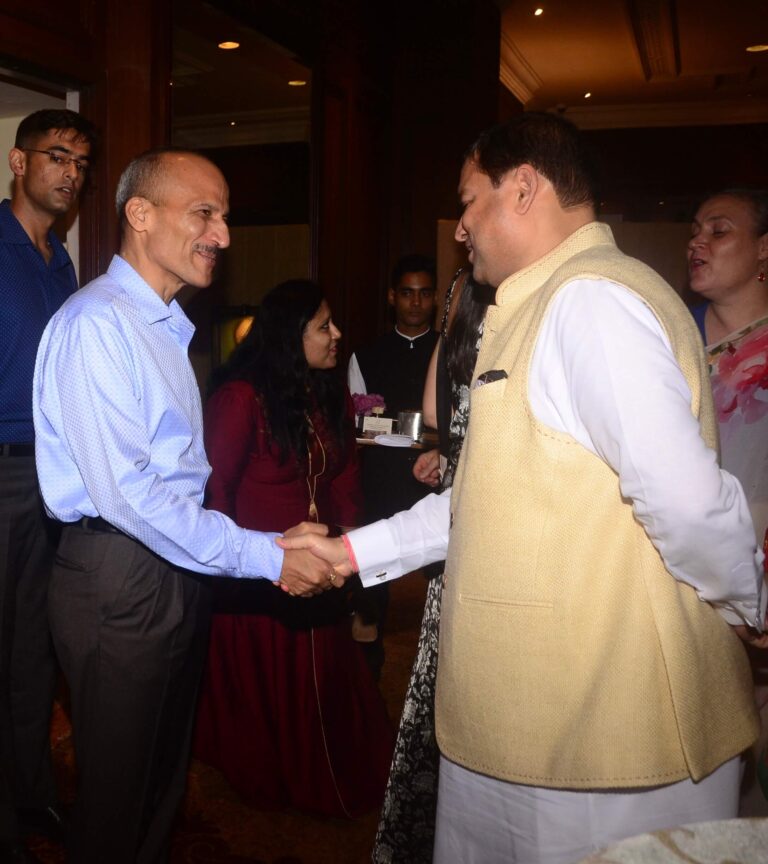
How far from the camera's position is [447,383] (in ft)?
7.27

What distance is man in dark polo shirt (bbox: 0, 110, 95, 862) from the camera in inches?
94.5

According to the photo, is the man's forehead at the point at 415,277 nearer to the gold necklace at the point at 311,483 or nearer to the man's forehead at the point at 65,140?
the gold necklace at the point at 311,483

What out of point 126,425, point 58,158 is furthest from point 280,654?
point 58,158

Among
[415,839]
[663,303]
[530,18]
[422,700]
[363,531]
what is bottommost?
[415,839]

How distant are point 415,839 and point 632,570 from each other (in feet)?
3.65

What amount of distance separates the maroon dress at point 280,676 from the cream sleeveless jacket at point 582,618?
1.42 meters

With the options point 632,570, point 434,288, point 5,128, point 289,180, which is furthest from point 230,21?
point 632,570

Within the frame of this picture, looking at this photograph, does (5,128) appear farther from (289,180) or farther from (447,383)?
(289,180)

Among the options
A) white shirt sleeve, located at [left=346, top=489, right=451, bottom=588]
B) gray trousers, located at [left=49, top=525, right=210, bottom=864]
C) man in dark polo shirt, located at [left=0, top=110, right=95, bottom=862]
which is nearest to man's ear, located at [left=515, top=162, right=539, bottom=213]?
white shirt sleeve, located at [left=346, top=489, right=451, bottom=588]

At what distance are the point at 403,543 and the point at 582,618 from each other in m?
0.60

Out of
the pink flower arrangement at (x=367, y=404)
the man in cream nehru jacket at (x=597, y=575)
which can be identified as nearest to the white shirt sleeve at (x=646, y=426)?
the man in cream nehru jacket at (x=597, y=575)

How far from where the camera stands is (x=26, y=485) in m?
2.43

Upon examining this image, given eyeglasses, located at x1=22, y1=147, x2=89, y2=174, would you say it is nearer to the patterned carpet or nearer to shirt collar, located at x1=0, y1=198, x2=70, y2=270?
shirt collar, located at x1=0, y1=198, x2=70, y2=270

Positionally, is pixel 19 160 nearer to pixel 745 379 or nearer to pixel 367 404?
pixel 367 404
